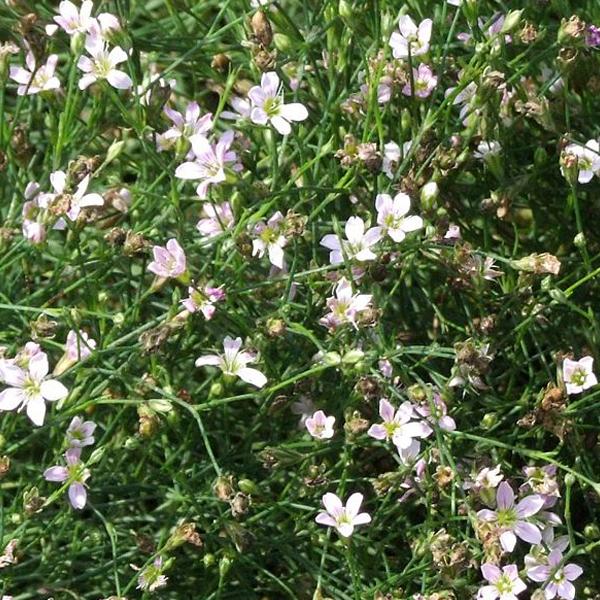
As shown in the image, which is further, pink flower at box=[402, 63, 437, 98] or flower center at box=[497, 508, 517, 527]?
pink flower at box=[402, 63, 437, 98]

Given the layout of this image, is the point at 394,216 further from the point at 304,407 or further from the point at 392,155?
the point at 304,407

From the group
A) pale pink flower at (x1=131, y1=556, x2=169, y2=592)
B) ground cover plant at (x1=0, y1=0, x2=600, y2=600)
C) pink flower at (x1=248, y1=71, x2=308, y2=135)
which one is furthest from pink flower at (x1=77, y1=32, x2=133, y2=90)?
pale pink flower at (x1=131, y1=556, x2=169, y2=592)

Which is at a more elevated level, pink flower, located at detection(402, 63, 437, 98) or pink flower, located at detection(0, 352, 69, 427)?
pink flower, located at detection(402, 63, 437, 98)

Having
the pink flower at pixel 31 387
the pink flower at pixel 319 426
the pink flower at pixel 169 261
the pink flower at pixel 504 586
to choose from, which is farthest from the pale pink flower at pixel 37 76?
the pink flower at pixel 504 586

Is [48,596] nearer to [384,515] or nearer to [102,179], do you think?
[384,515]

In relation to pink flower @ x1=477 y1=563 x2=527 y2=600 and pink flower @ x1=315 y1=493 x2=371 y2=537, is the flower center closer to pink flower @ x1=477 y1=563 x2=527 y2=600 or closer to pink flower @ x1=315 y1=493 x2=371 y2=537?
pink flower @ x1=477 y1=563 x2=527 y2=600

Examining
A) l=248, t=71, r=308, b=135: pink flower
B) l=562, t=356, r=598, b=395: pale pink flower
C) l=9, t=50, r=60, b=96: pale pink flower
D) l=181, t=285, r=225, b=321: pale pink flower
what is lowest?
l=562, t=356, r=598, b=395: pale pink flower

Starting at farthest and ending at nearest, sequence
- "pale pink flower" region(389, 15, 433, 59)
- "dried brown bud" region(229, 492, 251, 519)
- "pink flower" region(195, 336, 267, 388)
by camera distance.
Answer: "pale pink flower" region(389, 15, 433, 59)
"pink flower" region(195, 336, 267, 388)
"dried brown bud" region(229, 492, 251, 519)

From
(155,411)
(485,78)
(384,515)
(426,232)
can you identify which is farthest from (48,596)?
(485,78)
